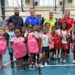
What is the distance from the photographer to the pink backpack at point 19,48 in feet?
13.0

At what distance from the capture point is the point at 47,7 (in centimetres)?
1950

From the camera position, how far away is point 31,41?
13.1ft

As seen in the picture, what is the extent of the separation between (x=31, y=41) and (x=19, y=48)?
35 centimetres

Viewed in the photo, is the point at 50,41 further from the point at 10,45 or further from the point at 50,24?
the point at 10,45

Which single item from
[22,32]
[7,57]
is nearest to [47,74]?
[22,32]

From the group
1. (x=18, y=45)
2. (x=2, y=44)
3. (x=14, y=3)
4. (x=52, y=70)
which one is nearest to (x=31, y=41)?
(x=18, y=45)

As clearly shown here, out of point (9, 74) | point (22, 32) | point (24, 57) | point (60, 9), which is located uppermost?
point (60, 9)

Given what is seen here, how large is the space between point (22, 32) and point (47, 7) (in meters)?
15.7

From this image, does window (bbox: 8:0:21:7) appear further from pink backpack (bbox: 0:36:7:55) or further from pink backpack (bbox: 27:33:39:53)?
pink backpack (bbox: 27:33:39:53)

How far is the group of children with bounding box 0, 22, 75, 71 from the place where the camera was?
13.1 ft

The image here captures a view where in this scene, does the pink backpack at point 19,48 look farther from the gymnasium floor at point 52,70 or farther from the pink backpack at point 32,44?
the gymnasium floor at point 52,70

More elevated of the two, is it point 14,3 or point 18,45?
point 14,3

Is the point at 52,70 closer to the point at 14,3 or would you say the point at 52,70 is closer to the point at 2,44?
the point at 2,44

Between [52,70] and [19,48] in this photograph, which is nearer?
[19,48]
